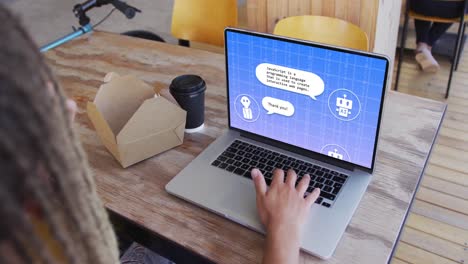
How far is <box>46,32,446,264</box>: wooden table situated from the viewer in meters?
0.81

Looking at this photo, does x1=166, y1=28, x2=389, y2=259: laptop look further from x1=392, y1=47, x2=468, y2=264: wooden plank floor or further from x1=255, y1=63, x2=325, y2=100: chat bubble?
x1=392, y1=47, x2=468, y2=264: wooden plank floor

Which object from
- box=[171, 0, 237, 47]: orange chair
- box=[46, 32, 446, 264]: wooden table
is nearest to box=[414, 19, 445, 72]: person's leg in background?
box=[171, 0, 237, 47]: orange chair

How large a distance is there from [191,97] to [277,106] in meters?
0.24

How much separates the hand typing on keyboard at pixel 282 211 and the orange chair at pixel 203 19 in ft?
4.13

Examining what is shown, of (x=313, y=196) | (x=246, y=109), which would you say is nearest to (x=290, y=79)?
(x=246, y=109)

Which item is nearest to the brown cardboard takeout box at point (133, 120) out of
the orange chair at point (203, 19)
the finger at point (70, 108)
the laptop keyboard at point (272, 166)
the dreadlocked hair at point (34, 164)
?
the laptop keyboard at point (272, 166)

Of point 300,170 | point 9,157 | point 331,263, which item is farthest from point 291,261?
point 9,157

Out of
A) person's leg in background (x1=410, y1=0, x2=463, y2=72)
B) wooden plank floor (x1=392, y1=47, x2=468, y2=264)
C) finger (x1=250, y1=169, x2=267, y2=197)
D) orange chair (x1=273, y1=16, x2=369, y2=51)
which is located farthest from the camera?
person's leg in background (x1=410, y1=0, x2=463, y2=72)

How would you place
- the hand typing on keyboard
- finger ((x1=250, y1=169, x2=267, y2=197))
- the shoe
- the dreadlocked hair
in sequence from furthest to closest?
the shoe → finger ((x1=250, y1=169, x2=267, y2=197)) → the hand typing on keyboard → the dreadlocked hair

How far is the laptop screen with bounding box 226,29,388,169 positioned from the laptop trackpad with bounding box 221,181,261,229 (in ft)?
0.57

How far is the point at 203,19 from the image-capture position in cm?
205

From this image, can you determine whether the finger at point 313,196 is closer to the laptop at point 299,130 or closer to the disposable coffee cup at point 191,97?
the laptop at point 299,130

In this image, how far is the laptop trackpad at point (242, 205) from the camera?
0.85 metres

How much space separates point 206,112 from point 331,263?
618 mm
